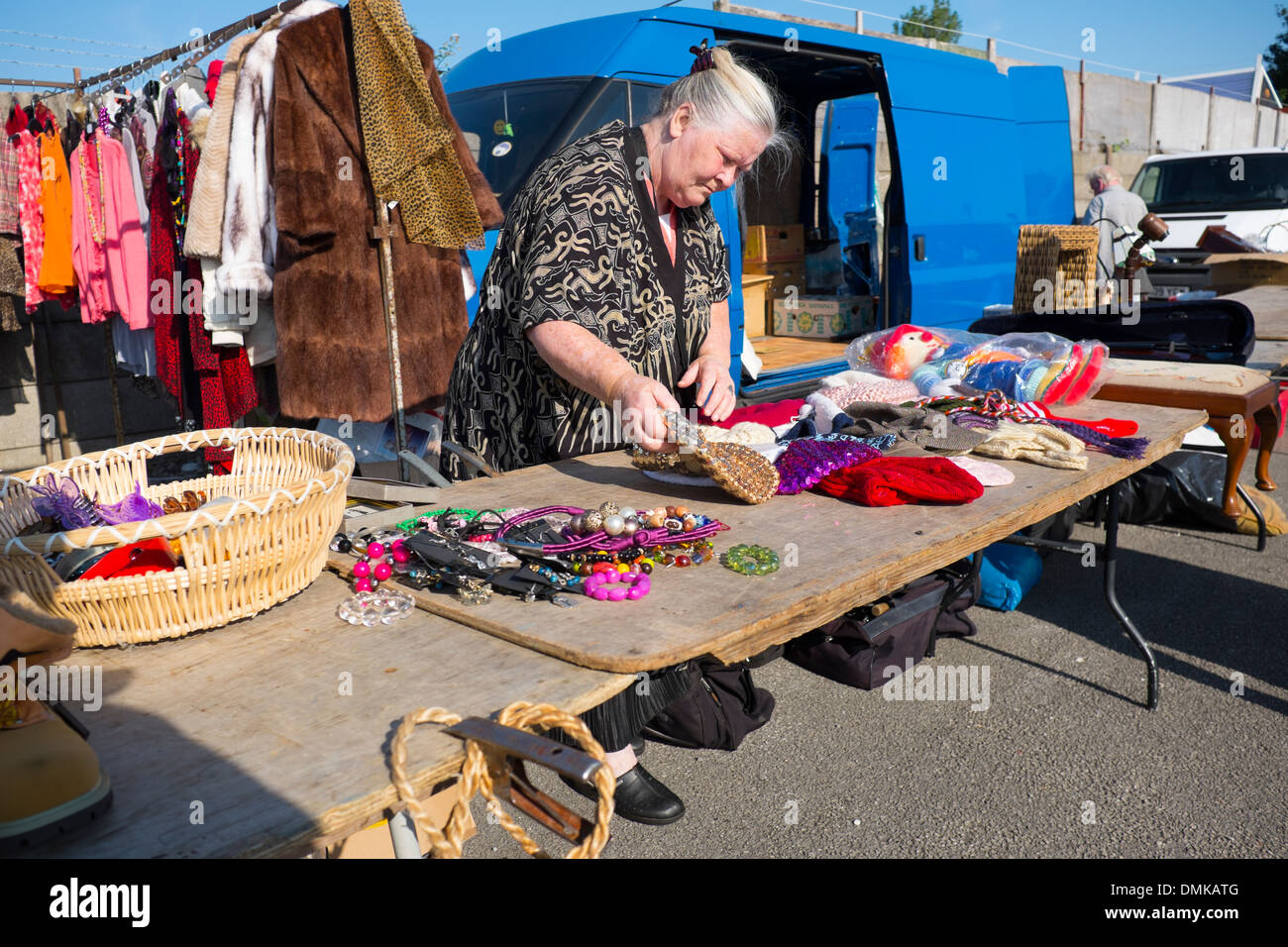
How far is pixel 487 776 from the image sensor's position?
965 mm

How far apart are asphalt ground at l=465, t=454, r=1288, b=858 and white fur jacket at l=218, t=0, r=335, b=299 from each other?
2.13 metres

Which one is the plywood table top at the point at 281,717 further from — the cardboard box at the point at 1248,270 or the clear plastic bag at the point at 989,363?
the cardboard box at the point at 1248,270

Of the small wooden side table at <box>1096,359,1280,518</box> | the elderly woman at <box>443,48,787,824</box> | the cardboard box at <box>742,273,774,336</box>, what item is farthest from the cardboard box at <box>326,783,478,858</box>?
the cardboard box at <box>742,273,774,336</box>

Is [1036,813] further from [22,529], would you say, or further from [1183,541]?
[1183,541]

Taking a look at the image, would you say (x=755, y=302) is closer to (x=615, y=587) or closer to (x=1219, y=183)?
Answer: (x=615, y=587)

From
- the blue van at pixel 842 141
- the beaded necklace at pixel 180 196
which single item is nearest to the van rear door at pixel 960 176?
the blue van at pixel 842 141

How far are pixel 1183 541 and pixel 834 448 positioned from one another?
10.9 feet

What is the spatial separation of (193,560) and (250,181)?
2.58 metres

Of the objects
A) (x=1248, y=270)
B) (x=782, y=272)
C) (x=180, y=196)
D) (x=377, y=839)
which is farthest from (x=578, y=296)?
(x=1248, y=270)

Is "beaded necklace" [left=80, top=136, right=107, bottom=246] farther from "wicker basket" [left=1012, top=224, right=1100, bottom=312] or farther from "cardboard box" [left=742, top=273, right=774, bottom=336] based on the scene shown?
"wicker basket" [left=1012, top=224, right=1100, bottom=312]

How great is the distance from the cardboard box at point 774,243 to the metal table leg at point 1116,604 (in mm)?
4774

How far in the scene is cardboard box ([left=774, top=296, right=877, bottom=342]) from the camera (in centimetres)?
696

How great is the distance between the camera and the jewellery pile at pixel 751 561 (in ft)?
4.75
